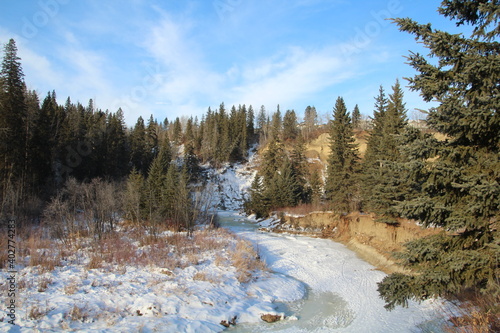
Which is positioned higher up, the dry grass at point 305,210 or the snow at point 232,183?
the snow at point 232,183

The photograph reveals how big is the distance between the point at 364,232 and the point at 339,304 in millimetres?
16094

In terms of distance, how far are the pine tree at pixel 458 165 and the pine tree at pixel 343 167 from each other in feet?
96.9

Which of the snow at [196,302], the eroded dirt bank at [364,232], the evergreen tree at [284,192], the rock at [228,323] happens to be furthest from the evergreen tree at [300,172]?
the rock at [228,323]

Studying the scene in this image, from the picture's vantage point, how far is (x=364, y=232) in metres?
27.1

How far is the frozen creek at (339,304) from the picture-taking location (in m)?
10.1

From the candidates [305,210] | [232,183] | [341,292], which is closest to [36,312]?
[341,292]

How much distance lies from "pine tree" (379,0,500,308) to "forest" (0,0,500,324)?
0.02 metres

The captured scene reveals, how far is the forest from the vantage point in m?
5.83

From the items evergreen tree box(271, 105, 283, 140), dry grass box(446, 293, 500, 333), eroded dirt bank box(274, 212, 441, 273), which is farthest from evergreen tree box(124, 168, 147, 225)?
evergreen tree box(271, 105, 283, 140)

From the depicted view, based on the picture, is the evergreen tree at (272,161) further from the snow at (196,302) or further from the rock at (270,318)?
the rock at (270,318)

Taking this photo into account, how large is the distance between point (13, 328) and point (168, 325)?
4120 millimetres

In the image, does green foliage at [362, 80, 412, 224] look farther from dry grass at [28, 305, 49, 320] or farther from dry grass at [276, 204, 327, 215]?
dry grass at [28, 305, 49, 320]

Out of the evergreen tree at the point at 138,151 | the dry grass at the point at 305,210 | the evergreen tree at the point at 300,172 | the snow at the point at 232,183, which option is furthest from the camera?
the snow at the point at 232,183

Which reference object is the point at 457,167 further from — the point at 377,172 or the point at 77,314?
the point at 377,172
